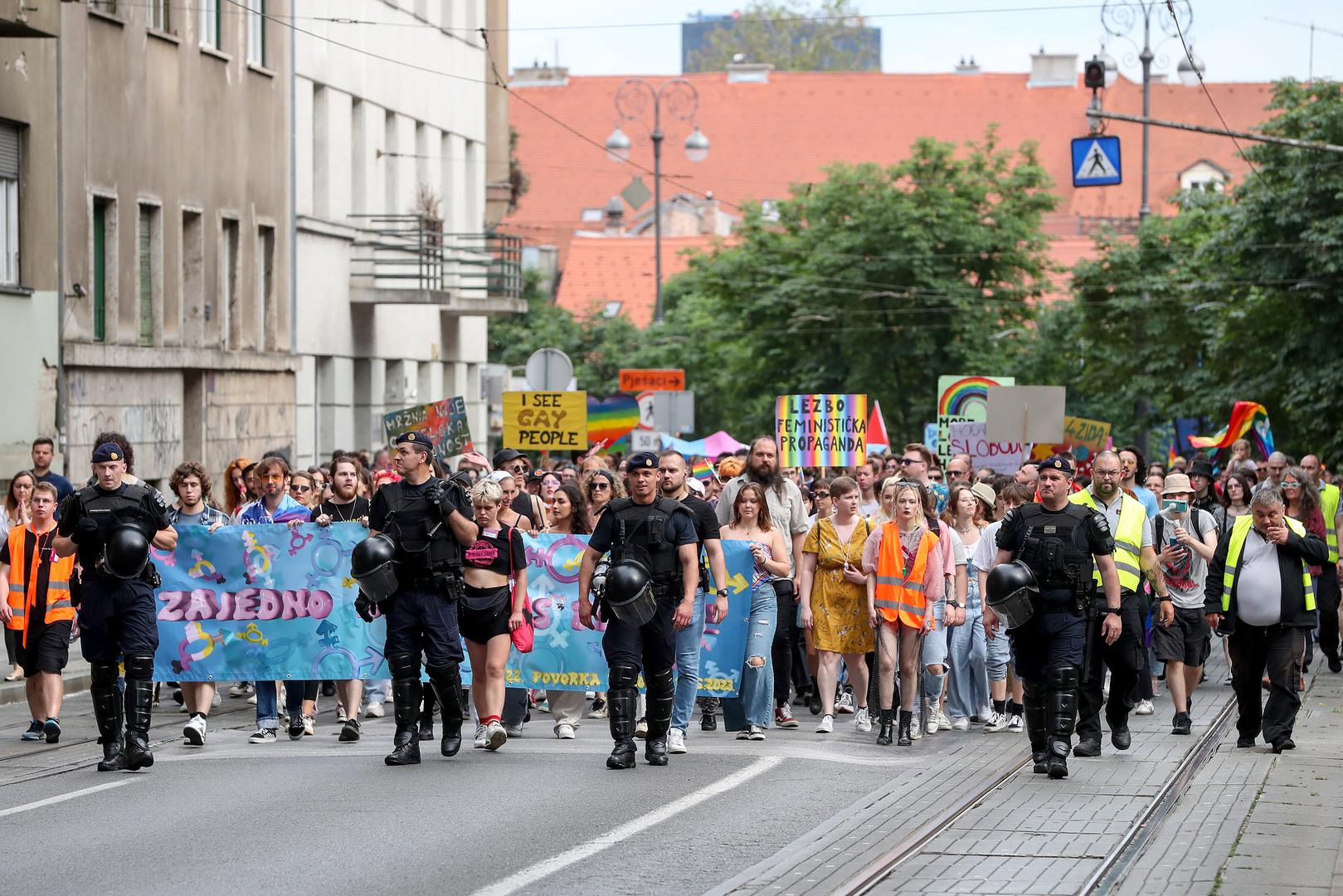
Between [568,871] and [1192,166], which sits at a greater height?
[1192,166]

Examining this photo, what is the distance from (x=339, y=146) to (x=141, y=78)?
26.1 ft

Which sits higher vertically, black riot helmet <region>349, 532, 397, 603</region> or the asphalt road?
black riot helmet <region>349, 532, 397, 603</region>

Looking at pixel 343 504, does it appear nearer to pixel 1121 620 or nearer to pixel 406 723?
pixel 406 723

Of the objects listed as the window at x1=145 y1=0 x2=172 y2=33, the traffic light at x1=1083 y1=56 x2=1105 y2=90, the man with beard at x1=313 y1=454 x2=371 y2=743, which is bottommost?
the man with beard at x1=313 y1=454 x2=371 y2=743

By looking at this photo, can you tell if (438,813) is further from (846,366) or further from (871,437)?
(846,366)

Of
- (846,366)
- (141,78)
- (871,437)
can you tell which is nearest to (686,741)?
(141,78)

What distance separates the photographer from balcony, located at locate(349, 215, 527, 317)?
35.6 m

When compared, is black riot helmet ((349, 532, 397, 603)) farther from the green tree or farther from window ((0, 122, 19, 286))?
the green tree

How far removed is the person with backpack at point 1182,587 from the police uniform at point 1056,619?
8.56 ft

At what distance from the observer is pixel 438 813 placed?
34.0 feet

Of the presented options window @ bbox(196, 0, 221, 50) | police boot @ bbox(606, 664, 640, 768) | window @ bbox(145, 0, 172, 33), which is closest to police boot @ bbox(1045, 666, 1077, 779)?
police boot @ bbox(606, 664, 640, 768)

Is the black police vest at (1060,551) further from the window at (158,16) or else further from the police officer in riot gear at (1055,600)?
the window at (158,16)

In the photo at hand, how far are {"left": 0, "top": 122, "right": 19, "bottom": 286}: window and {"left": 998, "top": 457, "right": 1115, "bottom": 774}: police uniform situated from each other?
14.8 metres

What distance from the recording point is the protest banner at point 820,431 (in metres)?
24.1
